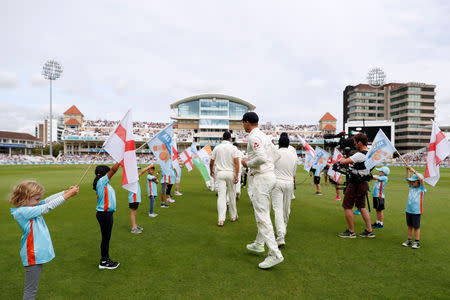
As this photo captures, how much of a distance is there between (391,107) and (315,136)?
2360cm

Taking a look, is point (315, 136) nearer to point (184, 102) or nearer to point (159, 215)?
point (184, 102)

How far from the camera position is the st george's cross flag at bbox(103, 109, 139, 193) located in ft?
13.3

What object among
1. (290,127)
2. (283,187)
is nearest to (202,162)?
(283,187)

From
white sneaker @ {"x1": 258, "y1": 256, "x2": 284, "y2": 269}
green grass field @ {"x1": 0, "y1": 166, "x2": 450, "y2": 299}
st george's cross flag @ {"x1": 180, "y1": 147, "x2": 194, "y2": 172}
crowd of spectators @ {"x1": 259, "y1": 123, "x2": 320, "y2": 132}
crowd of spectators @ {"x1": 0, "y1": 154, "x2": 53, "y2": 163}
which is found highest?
crowd of spectators @ {"x1": 259, "y1": 123, "x2": 320, "y2": 132}

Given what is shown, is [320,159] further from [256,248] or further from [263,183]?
[263,183]

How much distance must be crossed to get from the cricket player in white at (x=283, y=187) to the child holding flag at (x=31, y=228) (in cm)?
361

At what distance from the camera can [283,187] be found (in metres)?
5.22

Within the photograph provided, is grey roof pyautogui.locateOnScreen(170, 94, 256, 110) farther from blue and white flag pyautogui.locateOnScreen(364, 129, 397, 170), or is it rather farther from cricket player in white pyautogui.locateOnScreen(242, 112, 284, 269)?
cricket player in white pyautogui.locateOnScreen(242, 112, 284, 269)

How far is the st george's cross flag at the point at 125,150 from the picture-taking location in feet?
13.3

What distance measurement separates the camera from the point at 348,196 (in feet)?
18.4

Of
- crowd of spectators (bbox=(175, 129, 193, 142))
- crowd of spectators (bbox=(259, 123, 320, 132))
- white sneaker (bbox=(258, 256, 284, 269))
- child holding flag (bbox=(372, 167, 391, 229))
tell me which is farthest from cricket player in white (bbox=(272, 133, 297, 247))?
crowd of spectators (bbox=(259, 123, 320, 132))

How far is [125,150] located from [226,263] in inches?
98.6

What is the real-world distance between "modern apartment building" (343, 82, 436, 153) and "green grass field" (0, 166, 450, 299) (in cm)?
7248

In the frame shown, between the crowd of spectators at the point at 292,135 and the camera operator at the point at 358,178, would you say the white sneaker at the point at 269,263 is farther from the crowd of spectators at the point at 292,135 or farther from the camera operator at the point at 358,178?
the crowd of spectators at the point at 292,135
